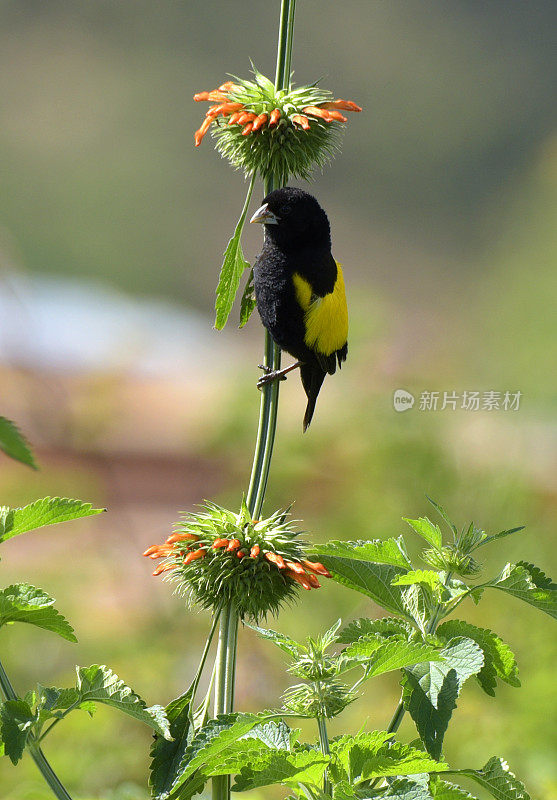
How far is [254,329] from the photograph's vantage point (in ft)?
16.2

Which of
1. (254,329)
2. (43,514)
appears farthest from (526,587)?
(254,329)

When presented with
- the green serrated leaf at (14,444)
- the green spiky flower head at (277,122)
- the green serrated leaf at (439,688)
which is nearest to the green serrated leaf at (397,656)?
the green serrated leaf at (439,688)

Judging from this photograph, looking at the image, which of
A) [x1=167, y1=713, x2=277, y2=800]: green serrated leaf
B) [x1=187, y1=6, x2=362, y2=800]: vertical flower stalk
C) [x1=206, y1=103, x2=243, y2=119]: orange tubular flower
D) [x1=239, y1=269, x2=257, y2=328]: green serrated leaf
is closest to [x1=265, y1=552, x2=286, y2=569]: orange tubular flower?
[x1=187, y1=6, x2=362, y2=800]: vertical flower stalk

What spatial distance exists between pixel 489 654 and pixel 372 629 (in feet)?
0.29

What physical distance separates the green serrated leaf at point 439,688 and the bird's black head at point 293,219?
18.9 inches

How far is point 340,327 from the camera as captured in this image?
1015 mm

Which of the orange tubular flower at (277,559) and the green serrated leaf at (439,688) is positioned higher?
the orange tubular flower at (277,559)

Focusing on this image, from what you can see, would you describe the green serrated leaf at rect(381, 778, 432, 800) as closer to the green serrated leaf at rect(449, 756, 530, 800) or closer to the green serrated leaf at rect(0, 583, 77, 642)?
the green serrated leaf at rect(449, 756, 530, 800)

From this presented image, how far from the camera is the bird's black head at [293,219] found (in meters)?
0.89

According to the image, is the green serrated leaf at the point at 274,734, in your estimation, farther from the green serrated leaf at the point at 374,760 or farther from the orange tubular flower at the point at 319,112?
the orange tubular flower at the point at 319,112

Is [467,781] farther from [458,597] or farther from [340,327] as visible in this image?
[458,597]

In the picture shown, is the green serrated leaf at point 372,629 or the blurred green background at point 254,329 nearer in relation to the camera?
the green serrated leaf at point 372,629

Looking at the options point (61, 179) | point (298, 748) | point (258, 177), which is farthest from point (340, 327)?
point (61, 179)

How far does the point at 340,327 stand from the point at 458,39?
5883 mm
